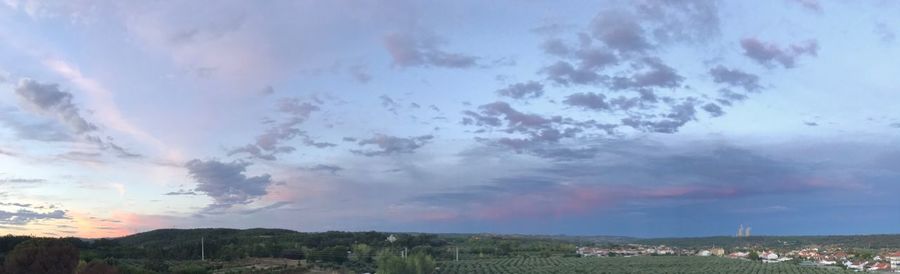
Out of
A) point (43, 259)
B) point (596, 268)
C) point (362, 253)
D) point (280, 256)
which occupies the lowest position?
point (596, 268)

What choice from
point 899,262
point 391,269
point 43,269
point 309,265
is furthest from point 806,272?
point 43,269

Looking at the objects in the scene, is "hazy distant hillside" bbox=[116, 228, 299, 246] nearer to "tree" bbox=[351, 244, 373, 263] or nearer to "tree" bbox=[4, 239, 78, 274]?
"tree" bbox=[351, 244, 373, 263]

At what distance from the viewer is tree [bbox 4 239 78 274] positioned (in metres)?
35.4

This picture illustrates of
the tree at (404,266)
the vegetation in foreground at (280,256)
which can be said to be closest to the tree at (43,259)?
the vegetation in foreground at (280,256)

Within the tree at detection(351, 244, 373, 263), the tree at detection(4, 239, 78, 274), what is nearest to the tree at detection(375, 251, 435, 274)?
the tree at detection(351, 244, 373, 263)

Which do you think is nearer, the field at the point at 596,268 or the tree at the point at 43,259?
the tree at the point at 43,259

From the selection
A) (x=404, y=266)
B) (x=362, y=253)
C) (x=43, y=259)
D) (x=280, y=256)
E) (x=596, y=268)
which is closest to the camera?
(x=43, y=259)

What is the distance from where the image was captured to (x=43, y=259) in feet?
118

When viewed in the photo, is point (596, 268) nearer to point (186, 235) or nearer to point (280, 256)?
point (280, 256)

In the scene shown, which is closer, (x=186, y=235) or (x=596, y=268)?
(x=596, y=268)

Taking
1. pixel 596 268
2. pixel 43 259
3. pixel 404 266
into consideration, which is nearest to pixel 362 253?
pixel 596 268

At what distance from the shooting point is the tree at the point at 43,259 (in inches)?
1395

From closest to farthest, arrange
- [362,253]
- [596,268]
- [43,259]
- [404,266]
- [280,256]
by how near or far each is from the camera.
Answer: [43,259], [404,266], [280,256], [596,268], [362,253]

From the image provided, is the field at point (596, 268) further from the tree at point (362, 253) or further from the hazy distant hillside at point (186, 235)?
the hazy distant hillside at point (186, 235)
